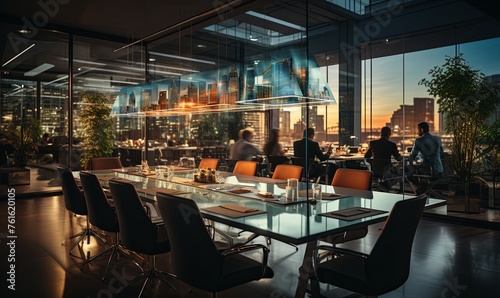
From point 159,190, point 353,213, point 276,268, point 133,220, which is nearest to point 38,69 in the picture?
point 159,190

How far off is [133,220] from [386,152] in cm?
501

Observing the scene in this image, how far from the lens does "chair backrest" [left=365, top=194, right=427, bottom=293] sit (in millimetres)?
2137

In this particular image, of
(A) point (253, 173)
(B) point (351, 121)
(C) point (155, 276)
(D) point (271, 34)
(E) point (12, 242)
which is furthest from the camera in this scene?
(D) point (271, 34)

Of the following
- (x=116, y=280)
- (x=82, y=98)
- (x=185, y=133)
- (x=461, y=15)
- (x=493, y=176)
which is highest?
(x=461, y=15)

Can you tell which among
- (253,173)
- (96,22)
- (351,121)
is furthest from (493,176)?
(96,22)

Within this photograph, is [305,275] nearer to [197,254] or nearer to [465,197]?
[197,254]

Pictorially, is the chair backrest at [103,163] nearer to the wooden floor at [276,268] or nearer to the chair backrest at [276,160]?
the wooden floor at [276,268]

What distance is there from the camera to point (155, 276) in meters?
3.34

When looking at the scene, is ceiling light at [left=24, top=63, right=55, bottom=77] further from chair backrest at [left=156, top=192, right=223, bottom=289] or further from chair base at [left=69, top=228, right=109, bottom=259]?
chair backrest at [left=156, top=192, right=223, bottom=289]

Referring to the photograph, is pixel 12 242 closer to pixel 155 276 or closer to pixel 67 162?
pixel 155 276

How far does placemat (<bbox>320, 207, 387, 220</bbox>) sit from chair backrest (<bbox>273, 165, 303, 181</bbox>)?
1.79 m

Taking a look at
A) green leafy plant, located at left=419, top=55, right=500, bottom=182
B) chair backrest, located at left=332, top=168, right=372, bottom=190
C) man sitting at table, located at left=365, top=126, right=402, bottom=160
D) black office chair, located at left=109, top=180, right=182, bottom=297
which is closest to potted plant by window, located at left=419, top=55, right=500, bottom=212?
green leafy plant, located at left=419, top=55, right=500, bottom=182

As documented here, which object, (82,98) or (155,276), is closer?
(155,276)

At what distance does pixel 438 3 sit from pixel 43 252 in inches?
261
